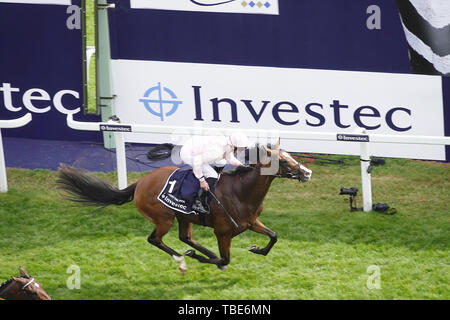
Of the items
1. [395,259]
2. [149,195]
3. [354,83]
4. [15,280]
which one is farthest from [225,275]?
[354,83]

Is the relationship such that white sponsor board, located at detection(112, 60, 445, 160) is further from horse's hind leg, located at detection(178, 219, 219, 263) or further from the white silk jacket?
the white silk jacket

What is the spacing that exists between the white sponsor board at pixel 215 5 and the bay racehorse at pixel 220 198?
2783mm

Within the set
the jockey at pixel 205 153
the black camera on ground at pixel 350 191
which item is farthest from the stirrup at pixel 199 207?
the black camera on ground at pixel 350 191

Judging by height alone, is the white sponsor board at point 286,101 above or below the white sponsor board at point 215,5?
below

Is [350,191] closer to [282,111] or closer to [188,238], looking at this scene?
[282,111]

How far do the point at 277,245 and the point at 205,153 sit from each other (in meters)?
1.65

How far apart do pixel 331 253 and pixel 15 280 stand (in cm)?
330

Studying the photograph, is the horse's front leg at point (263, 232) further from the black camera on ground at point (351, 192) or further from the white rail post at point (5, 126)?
the white rail post at point (5, 126)

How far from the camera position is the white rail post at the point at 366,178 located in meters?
10.2

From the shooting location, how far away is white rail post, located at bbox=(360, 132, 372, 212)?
400 inches

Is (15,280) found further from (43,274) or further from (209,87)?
(209,87)

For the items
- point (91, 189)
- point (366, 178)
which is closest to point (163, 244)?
point (91, 189)

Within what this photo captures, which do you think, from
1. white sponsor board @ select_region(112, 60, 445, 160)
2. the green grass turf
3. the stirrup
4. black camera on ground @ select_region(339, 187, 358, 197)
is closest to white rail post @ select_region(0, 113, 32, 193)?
the green grass turf

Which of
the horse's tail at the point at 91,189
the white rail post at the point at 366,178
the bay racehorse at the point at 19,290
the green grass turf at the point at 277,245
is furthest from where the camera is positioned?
the white rail post at the point at 366,178
